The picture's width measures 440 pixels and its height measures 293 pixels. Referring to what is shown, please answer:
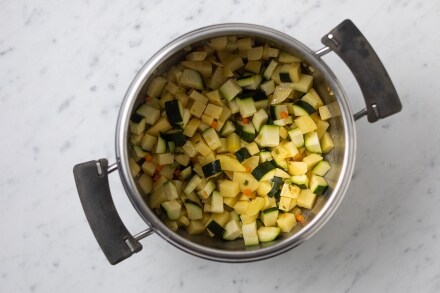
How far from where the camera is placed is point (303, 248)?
4.43ft

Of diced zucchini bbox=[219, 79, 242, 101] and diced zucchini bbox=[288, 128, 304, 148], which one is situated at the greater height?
diced zucchini bbox=[219, 79, 242, 101]

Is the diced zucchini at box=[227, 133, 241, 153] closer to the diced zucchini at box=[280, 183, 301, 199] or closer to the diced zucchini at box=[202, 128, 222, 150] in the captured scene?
the diced zucchini at box=[202, 128, 222, 150]

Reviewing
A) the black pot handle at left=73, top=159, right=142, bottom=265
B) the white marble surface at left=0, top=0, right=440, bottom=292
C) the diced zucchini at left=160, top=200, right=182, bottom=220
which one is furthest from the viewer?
the white marble surface at left=0, top=0, right=440, bottom=292

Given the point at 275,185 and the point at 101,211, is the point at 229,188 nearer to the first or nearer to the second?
the point at 275,185

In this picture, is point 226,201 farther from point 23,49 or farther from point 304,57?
point 23,49

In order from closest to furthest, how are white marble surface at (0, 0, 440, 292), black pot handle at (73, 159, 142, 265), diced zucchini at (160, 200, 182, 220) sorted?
1. black pot handle at (73, 159, 142, 265)
2. diced zucchini at (160, 200, 182, 220)
3. white marble surface at (0, 0, 440, 292)

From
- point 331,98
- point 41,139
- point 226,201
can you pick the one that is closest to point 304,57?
point 331,98

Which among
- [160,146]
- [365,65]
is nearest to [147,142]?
[160,146]

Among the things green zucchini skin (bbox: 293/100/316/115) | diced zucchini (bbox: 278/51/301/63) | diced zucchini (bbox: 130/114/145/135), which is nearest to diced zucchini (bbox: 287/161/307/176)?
green zucchini skin (bbox: 293/100/316/115)

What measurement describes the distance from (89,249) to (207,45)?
519 mm

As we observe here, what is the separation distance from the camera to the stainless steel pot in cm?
112

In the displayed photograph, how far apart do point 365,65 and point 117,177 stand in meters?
0.57

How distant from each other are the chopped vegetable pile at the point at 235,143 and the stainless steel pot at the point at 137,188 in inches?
2.9

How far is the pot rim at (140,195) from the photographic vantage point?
113cm
